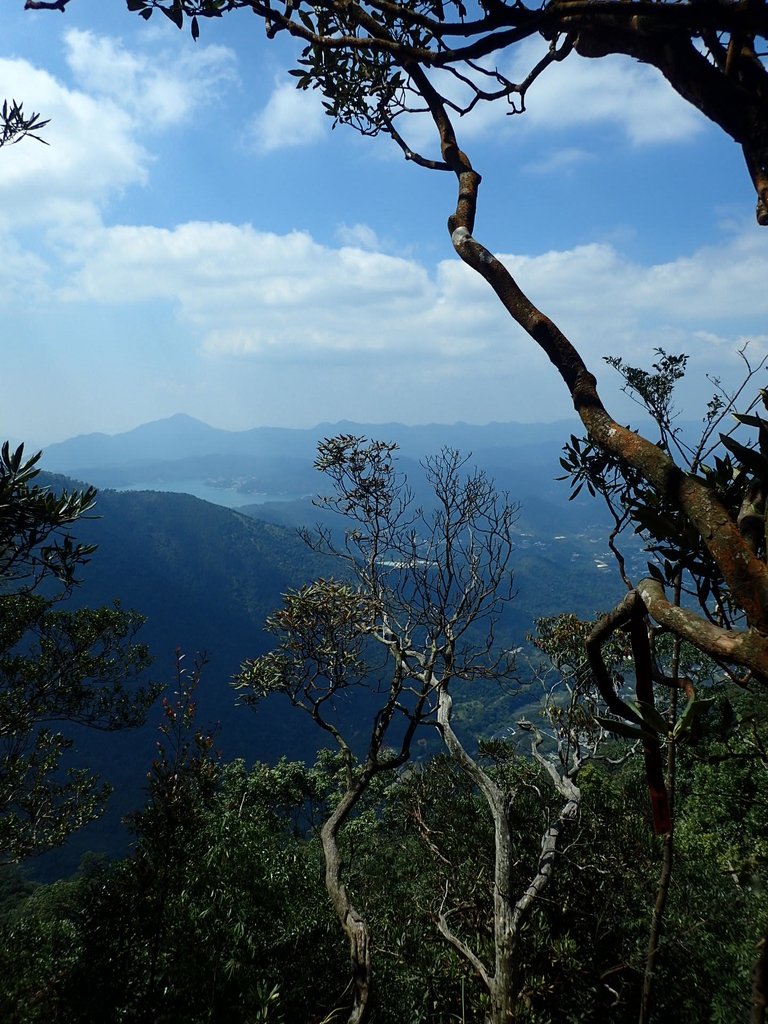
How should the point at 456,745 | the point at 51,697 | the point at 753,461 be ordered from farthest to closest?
1. the point at 51,697
2. the point at 456,745
3. the point at 753,461

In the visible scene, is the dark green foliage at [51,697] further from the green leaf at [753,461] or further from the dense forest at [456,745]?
the green leaf at [753,461]

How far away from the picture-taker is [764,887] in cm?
657

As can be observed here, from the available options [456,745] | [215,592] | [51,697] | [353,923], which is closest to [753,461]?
[353,923]

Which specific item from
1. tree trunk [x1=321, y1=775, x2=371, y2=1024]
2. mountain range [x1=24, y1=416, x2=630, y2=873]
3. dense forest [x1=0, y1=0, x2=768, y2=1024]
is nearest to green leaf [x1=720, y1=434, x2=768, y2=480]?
dense forest [x1=0, y1=0, x2=768, y2=1024]

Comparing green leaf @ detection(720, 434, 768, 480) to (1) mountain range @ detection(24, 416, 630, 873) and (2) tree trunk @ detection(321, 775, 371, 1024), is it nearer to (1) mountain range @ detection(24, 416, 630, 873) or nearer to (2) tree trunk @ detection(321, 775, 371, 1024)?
(2) tree trunk @ detection(321, 775, 371, 1024)

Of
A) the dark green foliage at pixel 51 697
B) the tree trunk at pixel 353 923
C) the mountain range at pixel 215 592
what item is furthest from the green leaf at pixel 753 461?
the mountain range at pixel 215 592

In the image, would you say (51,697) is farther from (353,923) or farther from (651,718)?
(651,718)

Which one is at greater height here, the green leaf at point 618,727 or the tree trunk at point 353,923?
the green leaf at point 618,727

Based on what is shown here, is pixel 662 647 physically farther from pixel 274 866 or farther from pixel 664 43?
pixel 664 43

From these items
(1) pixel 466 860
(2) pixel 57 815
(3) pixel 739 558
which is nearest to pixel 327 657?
(1) pixel 466 860

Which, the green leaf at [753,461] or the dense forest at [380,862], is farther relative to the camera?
the dense forest at [380,862]

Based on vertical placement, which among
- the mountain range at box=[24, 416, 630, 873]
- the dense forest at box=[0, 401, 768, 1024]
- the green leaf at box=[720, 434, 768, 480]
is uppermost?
the green leaf at box=[720, 434, 768, 480]

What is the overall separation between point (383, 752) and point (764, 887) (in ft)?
15.4

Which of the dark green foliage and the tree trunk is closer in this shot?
the tree trunk
